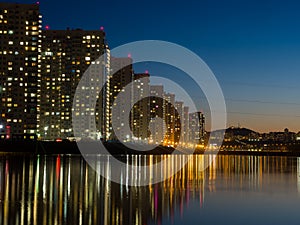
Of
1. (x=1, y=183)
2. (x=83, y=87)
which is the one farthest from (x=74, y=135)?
(x=1, y=183)

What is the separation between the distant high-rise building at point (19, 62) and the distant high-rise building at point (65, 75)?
85.5 ft

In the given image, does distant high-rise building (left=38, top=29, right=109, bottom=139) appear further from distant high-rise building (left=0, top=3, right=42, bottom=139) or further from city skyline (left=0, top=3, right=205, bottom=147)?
distant high-rise building (left=0, top=3, right=42, bottom=139)

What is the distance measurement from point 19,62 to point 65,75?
33.5 meters

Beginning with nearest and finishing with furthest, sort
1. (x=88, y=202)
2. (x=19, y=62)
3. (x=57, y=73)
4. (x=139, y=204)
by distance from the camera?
(x=88, y=202) < (x=139, y=204) < (x=19, y=62) < (x=57, y=73)

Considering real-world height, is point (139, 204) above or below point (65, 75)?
below

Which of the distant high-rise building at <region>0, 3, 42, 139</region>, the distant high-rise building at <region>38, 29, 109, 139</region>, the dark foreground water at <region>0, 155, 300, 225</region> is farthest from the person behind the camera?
the distant high-rise building at <region>38, 29, 109, 139</region>

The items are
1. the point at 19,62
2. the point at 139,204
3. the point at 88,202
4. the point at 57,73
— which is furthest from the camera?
the point at 57,73

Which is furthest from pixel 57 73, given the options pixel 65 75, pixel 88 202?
pixel 88 202

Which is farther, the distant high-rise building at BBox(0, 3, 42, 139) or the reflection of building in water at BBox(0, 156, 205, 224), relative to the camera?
the distant high-rise building at BBox(0, 3, 42, 139)

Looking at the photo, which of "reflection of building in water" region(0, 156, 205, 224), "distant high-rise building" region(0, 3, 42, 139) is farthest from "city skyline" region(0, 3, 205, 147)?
"reflection of building in water" region(0, 156, 205, 224)

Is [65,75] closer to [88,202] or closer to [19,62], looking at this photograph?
[19,62]

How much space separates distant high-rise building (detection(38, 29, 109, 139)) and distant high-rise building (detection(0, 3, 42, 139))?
26069 mm

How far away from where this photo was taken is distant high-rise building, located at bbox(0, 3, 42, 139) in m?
135

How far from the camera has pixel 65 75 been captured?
170875mm
